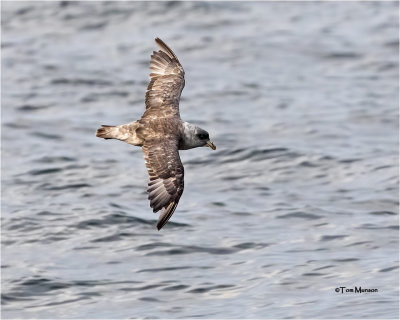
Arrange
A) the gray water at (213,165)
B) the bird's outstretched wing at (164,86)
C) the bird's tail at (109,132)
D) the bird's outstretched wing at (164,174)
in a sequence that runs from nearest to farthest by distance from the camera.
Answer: the bird's outstretched wing at (164,174) → the bird's tail at (109,132) → the bird's outstretched wing at (164,86) → the gray water at (213,165)

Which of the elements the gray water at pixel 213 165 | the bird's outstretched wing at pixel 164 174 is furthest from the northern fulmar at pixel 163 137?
the gray water at pixel 213 165

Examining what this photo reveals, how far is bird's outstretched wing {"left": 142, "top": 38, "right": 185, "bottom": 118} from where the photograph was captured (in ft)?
51.5

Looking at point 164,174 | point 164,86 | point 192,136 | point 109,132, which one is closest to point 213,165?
point 164,86

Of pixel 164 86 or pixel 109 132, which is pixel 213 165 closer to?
pixel 164 86

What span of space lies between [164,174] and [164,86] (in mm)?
2302

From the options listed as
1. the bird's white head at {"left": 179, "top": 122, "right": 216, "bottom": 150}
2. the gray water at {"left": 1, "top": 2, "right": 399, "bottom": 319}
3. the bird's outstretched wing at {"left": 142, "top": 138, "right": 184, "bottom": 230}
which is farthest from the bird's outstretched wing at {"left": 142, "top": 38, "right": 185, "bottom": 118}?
the gray water at {"left": 1, "top": 2, "right": 399, "bottom": 319}

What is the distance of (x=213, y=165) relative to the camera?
2253 centimetres

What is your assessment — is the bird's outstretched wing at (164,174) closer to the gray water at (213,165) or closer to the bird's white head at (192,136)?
the bird's white head at (192,136)

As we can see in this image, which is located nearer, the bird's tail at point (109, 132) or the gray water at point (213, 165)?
the bird's tail at point (109, 132)

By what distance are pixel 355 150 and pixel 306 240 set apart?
5.15 m

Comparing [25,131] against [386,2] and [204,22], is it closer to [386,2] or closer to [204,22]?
[204,22]

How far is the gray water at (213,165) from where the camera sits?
17.3 metres

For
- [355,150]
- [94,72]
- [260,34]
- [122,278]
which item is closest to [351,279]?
[122,278]

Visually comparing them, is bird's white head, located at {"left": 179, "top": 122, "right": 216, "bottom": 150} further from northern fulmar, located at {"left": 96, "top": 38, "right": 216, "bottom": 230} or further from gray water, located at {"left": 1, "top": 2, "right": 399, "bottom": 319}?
gray water, located at {"left": 1, "top": 2, "right": 399, "bottom": 319}
